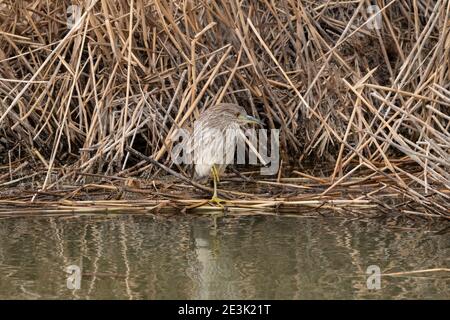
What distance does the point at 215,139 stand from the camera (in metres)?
5.54

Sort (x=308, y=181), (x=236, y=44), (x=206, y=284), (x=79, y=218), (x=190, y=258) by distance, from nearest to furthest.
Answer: (x=206, y=284)
(x=190, y=258)
(x=79, y=218)
(x=308, y=181)
(x=236, y=44)

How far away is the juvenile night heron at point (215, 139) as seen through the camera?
5.42 m

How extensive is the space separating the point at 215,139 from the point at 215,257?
1.22 meters

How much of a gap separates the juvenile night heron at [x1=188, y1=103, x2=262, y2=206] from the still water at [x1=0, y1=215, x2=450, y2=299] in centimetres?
Result: 42

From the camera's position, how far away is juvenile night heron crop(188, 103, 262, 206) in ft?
17.8

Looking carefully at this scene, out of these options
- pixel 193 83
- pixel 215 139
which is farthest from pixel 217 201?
pixel 193 83

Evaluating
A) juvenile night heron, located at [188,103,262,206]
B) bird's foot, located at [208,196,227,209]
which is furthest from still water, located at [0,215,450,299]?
juvenile night heron, located at [188,103,262,206]

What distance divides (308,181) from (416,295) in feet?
6.12

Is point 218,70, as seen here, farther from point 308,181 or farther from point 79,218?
point 79,218

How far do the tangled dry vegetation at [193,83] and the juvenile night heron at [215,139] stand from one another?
0.16 metres

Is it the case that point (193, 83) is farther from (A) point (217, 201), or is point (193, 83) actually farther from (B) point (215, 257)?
(B) point (215, 257)

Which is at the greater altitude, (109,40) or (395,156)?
(109,40)

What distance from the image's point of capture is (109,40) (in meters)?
6.02

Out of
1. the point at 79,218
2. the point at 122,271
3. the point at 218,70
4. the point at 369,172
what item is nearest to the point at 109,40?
the point at 218,70
